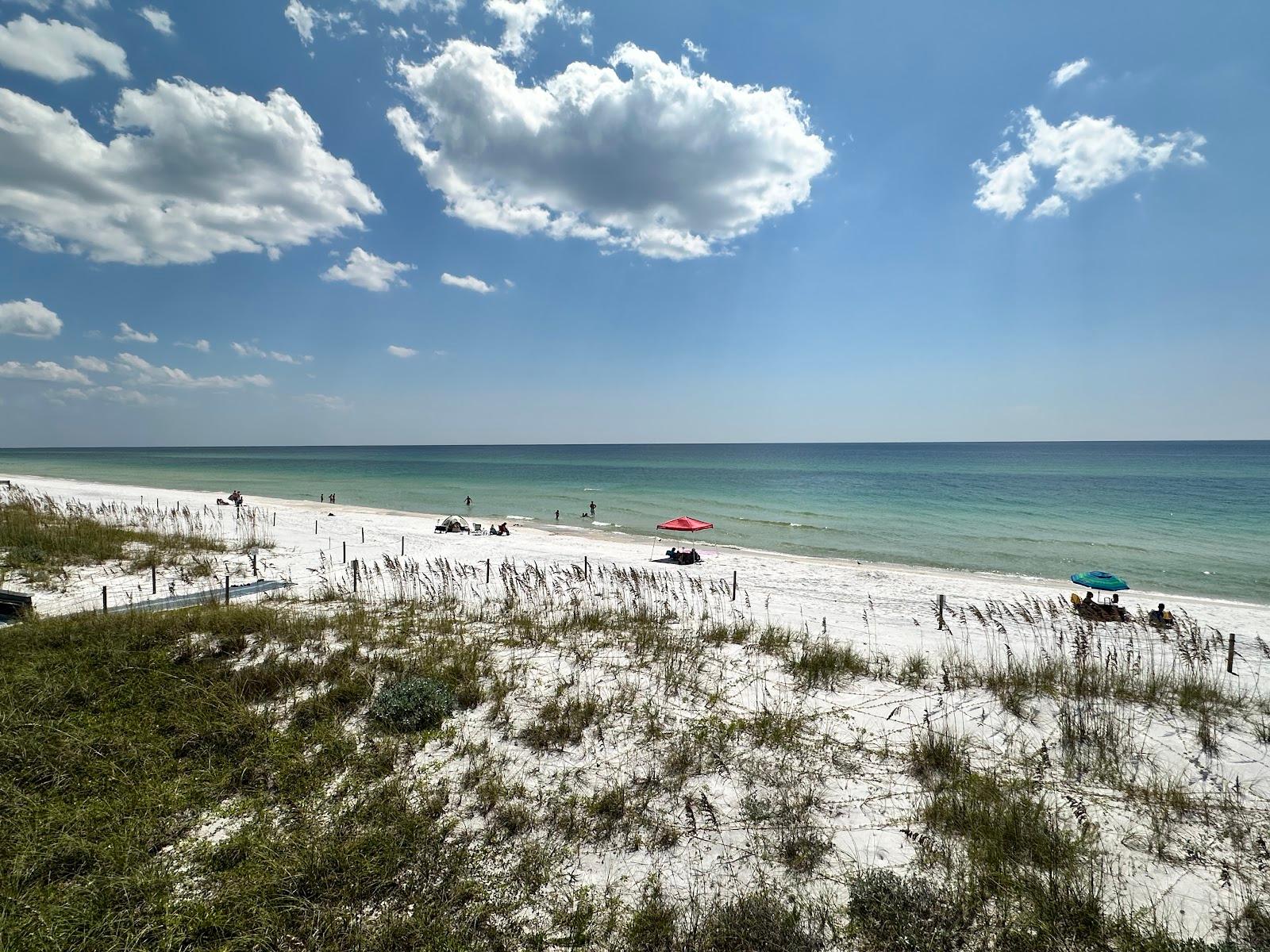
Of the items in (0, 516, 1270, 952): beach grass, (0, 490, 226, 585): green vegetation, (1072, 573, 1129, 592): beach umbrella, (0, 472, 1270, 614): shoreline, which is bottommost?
(0, 472, 1270, 614): shoreline

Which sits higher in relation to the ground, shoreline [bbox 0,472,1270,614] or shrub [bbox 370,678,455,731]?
shrub [bbox 370,678,455,731]

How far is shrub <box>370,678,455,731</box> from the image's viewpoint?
6.36 metres

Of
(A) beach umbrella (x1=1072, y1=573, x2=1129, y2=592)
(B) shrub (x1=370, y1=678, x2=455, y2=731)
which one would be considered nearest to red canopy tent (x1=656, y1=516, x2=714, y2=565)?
(A) beach umbrella (x1=1072, y1=573, x2=1129, y2=592)

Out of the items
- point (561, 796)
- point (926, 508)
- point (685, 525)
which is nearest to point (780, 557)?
point (685, 525)

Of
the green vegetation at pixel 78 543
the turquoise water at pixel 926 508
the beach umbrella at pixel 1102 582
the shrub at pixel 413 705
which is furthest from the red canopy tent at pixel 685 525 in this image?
the shrub at pixel 413 705

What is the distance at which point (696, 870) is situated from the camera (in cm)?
441

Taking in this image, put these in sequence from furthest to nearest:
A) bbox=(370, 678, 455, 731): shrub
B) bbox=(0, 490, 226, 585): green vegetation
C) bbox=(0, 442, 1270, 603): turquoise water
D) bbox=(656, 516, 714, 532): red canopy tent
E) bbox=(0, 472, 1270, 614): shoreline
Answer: bbox=(0, 442, 1270, 603): turquoise water
bbox=(656, 516, 714, 532): red canopy tent
bbox=(0, 472, 1270, 614): shoreline
bbox=(0, 490, 226, 585): green vegetation
bbox=(370, 678, 455, 731): shrub

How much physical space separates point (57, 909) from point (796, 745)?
6.34 m

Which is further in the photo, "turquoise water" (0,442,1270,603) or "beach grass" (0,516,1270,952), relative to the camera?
"turquoise water" (0,442,1270,603)

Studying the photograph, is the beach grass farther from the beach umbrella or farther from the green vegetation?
the beach umbrella

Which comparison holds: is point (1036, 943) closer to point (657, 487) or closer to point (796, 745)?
point (796, 745)

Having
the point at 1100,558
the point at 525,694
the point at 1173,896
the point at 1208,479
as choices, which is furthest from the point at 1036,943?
the point at 1208,479

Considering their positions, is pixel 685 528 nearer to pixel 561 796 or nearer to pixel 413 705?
pixel 413 705

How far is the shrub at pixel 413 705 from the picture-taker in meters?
6.36
